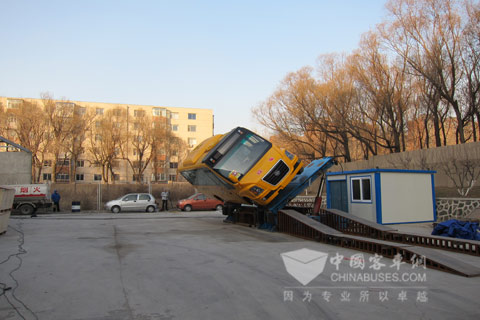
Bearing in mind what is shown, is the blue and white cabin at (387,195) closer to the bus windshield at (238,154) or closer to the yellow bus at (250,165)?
the yellow bus at (250,165)

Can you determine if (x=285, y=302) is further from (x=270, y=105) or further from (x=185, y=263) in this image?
(x=270, y=105)

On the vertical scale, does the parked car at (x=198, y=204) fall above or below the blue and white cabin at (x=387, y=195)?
below

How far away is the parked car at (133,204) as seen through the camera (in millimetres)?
26844

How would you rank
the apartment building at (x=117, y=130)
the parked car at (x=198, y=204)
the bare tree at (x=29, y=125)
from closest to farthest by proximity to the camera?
the parked car at (x=198, y=204)
the bare tree at (x=29, y=125)
the apartment building at (x=117, y=130)

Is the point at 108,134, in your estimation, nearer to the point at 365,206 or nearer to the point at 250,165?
the point at 250,165

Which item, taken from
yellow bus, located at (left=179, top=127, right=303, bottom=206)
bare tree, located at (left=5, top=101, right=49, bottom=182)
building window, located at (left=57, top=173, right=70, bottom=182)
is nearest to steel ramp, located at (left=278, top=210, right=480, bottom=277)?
yellow bus, located at (left=179, top=127, right=303, bottom=206)

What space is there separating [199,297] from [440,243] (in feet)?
24.7

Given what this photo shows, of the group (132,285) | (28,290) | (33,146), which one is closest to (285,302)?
(132,285)

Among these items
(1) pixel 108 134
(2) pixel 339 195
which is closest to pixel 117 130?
(1) pixel 108 134

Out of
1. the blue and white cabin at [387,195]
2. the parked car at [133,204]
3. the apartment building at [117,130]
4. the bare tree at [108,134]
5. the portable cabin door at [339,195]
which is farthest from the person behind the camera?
the bare tree at [108,134]

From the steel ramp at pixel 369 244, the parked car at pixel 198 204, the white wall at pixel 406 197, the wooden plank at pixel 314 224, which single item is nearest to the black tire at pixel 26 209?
the parked car at pixel 198 204

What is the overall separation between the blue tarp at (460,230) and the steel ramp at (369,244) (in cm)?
303

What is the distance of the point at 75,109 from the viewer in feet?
155

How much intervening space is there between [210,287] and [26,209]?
23142 mm
